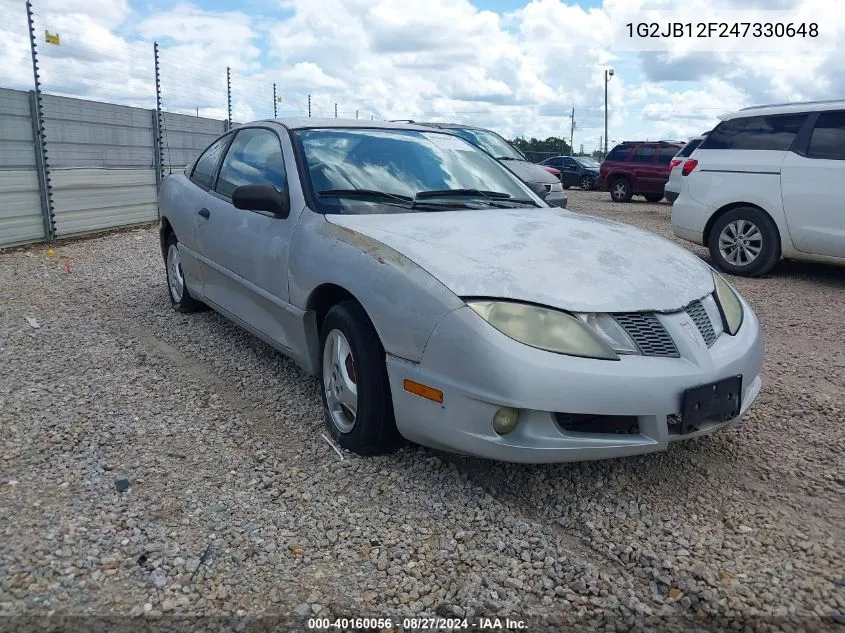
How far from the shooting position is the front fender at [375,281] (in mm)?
2744

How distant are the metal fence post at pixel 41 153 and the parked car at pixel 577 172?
20.5 meters

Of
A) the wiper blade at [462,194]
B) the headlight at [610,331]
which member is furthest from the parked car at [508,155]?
the headlight at [610,331]

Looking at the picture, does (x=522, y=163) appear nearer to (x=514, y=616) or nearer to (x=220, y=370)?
(x=220, y=370)

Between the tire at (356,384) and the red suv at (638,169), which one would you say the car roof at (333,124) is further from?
the red suv at (638,169)

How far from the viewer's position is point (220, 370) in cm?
446

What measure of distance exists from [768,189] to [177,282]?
19.4 feet

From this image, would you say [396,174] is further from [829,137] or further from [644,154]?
[644,154]

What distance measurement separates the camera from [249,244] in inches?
160

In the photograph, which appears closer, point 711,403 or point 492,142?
point 711,403

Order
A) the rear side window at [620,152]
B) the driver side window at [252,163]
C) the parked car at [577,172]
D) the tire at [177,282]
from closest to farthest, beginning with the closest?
the driver side window at [252,163] → the tire at [177,282] → the rear side window at [620,152] → the parked car at [577,172]

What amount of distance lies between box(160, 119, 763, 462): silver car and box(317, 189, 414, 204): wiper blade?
14 millimetres

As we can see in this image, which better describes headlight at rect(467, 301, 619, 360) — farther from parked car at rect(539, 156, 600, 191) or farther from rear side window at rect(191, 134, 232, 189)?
parked car at rect(539, 156, 600, 191)

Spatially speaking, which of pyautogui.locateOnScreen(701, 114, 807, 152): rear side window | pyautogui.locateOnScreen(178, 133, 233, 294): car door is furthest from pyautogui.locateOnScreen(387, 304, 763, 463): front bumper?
pyautogui.locateOnScreen(701, 114, 807, 152): rear side window

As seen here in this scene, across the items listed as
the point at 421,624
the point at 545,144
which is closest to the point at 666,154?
the point at 421,624
